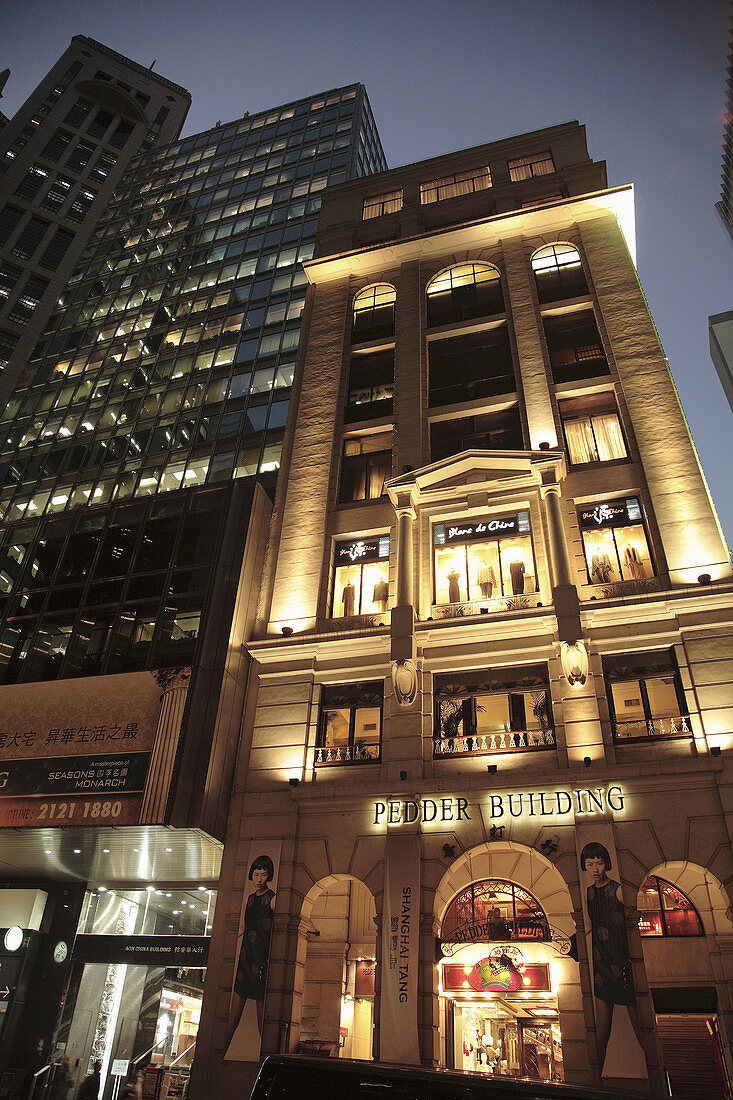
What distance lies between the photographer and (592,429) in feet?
86.2

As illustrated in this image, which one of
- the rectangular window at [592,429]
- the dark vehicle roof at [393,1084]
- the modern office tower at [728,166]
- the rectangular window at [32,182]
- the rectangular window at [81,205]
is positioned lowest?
the dark vehicle roof at [393,1084]

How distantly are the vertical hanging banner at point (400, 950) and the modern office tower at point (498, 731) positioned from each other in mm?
62

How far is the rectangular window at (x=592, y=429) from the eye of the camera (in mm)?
25500

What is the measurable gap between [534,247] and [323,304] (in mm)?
10601

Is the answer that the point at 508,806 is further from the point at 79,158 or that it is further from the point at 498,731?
the point at 79,158

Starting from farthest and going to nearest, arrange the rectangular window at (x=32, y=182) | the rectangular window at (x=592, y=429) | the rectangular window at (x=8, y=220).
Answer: the rectangular window at (x=32, y=182), the rectangular window at (x=8, y=220), the rectangular window at (x=592, y=429)

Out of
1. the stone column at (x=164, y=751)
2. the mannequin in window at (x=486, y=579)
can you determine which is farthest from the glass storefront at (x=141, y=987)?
the mannequin in window at (x=486, y=579)

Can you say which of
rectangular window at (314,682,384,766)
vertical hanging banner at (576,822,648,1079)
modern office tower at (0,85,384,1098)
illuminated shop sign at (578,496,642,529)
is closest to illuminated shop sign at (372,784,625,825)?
vertical hanging banner at (576,822,648,1079)

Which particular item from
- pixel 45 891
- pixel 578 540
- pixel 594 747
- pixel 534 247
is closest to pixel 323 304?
pixel 534 247

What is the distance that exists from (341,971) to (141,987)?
22.1ft

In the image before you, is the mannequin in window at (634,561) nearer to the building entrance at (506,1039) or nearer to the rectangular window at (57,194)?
the building entrance at (506,1039)

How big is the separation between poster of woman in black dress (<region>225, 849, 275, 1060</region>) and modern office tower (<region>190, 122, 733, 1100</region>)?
2.9 inches

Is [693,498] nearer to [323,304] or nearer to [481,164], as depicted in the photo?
[323,304]

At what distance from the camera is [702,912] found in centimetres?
1844
